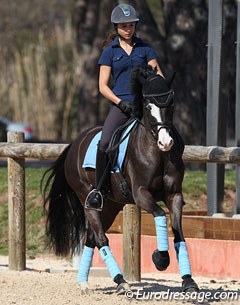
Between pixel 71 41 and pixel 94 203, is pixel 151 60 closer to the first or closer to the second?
pixel 94 203

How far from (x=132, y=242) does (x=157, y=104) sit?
86.3 inches

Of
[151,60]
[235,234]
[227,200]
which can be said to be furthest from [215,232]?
[227,200]

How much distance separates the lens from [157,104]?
26.3 ft

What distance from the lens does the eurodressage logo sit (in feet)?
26.6

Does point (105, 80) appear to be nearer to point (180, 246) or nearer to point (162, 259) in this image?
point (180, 246)

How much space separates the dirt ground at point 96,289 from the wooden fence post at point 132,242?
0.52 feet

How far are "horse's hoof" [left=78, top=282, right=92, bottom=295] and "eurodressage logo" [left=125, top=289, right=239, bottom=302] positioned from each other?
0.43 m

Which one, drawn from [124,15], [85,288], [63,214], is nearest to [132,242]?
[63,214]

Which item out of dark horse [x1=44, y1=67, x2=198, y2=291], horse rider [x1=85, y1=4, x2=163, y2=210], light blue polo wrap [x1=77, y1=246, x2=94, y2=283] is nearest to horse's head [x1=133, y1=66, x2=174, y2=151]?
dark horse [x1=44, y1=67, x2=198, y2=291]

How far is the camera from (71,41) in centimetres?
3281

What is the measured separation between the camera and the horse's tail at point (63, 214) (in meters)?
9.72

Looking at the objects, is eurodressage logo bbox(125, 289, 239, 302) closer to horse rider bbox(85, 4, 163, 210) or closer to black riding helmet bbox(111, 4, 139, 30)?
horse rider bbox(85, 4, 163, 210)

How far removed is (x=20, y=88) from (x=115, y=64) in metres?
20.2

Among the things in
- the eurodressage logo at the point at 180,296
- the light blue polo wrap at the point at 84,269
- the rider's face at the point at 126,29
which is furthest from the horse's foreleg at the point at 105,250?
the rider's face at the point at 126,29
